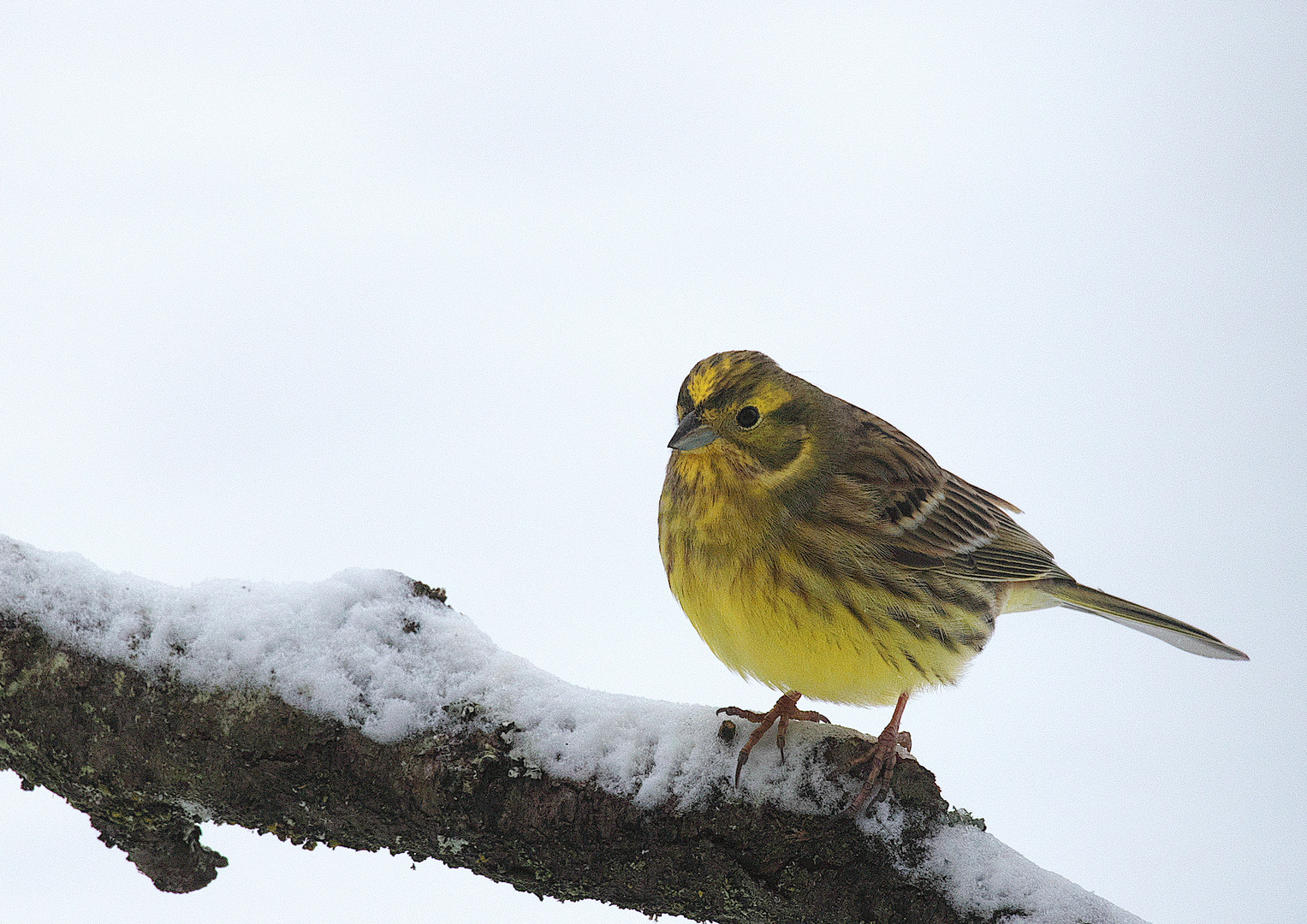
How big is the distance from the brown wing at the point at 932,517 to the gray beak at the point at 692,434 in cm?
42

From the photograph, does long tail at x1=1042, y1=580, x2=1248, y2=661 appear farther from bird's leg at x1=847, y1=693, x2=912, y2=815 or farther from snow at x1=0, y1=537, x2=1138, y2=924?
snow at x1=0, y1=537, x2=1138, y2=924

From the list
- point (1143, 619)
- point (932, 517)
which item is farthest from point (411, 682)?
point (1143, 619)

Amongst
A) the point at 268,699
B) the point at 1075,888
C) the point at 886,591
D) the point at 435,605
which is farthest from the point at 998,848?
the point at 268,699

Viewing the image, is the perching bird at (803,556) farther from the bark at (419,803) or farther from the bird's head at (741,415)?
the bark at (419,803)

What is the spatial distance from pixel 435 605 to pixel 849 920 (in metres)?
1.07

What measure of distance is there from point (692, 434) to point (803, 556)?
37 cm

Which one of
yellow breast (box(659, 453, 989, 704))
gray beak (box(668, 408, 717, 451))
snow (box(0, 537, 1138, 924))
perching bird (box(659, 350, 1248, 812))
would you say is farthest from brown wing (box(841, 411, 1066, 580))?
snow (box(0, 537, 1138, 924))

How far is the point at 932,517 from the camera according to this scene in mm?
2779

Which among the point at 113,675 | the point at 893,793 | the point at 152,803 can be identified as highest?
the point at 893,793

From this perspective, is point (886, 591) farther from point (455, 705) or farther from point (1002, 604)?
point (455, 705)

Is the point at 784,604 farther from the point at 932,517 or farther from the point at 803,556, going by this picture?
the point at 932,517

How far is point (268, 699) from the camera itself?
2.04m

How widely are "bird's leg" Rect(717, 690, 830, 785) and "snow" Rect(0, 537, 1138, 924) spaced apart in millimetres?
25

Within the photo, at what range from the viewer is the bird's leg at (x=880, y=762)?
6.88 ft
